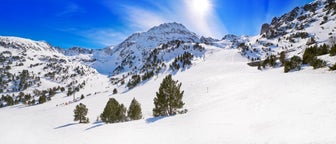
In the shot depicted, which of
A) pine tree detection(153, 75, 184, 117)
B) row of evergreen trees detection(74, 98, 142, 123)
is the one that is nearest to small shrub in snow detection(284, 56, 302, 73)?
pine tree detection(153, 75, 184, 117)

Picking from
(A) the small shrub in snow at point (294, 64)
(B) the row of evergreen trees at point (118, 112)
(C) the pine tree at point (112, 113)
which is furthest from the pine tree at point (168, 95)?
(A) the small shrub in snow at point (294, 64)

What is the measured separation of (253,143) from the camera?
1141 centimetres

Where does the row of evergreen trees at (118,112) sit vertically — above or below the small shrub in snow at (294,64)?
below

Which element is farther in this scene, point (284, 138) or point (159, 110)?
point (159, 110)

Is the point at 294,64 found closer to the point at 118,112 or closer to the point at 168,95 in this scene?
the point at 168,95

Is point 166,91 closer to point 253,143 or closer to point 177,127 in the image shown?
point 177,127

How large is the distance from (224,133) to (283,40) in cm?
17619

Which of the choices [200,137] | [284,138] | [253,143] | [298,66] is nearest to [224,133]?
[200,137]

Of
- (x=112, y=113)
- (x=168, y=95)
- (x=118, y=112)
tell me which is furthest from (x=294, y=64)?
(x=112, y=113)

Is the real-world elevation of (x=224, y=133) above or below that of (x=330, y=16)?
below

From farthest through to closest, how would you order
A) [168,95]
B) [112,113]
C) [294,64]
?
1. [294,64]
2. [112,113]
3. [168,95]

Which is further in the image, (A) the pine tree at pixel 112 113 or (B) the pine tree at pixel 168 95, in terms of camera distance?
(A) the pine tree at pixel 112 113

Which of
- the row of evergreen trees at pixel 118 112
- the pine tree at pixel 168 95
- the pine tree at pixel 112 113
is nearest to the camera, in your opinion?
the pine tree at pixel 168 95

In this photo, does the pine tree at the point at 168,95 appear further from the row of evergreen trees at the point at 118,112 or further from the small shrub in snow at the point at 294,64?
the small shrub in snow at the point at 294,64
